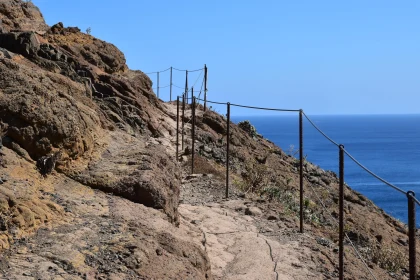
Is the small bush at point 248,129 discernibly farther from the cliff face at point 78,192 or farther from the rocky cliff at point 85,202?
the cliff face at point 78,192

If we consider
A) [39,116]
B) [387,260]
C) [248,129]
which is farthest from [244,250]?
[248,129]

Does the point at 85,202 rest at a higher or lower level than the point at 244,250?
higher

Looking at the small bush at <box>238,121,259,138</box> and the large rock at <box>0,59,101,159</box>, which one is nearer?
the large rock at <box>0,59,101,159</box>

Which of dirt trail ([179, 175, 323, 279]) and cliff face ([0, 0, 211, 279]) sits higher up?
cliff face ([0, 0, 211, 279])

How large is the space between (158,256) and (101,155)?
2242 mm

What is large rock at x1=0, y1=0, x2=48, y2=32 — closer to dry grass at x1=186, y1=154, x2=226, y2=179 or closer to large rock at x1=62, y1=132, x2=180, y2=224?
dry grass at x1=186, y1=154, x2=226, y2=179

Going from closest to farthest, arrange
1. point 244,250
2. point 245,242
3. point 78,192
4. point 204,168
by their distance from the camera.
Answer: point 78,192 → point 244,250 → point 245,242 → point 204,168

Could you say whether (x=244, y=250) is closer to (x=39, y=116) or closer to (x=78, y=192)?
(x=78, y=192)

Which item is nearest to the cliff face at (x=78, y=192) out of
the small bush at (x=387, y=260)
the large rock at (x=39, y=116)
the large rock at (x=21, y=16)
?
the large rock at (x=39, y=116)

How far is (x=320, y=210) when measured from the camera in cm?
1638

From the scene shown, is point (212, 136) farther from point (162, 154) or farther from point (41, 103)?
point (41, 103)

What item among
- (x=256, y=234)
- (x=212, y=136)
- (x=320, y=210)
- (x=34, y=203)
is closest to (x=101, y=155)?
(x=34, y=203)

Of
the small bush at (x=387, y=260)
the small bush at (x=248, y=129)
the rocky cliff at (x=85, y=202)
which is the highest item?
the small bush at (x=248, y=129)

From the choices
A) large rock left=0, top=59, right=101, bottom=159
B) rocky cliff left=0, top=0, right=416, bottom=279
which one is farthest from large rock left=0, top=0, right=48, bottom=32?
large rock left=0, top=59, right=101, bottom=159
